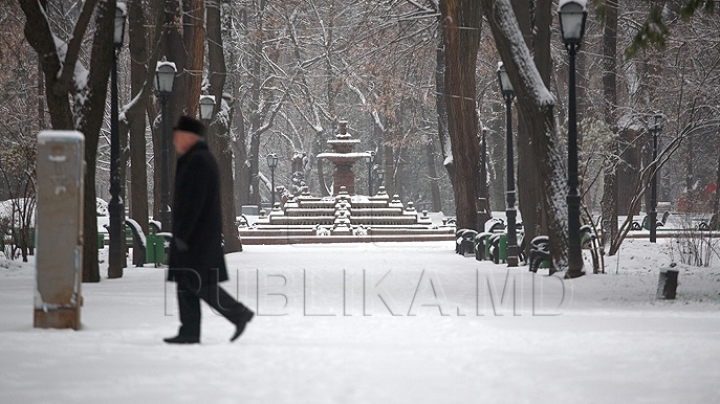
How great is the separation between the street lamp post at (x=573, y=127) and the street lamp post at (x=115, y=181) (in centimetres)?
659

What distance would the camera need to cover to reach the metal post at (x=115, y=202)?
16.9m

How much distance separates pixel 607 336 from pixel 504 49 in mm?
8430

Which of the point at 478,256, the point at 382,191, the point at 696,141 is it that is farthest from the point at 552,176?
the point at 696,141

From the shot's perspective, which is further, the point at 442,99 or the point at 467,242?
the point at 442,99

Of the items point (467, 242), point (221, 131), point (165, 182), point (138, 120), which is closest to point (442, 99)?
point (467, 242)

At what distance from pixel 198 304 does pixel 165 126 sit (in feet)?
43.1

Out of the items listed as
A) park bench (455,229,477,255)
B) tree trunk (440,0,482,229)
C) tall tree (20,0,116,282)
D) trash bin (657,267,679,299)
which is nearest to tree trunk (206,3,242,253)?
tree trunk (440,0,482,229)

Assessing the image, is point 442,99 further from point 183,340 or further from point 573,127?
point 183,340

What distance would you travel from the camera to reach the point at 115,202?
17234mm

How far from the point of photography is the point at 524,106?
56.9 feet

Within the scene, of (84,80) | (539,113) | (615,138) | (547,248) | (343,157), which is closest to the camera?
(84,80)

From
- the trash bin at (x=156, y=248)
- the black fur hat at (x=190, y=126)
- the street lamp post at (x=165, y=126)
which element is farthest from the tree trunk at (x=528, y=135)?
the black fur hat at (x=190, y=126)

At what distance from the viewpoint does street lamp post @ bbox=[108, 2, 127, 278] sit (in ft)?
54.4

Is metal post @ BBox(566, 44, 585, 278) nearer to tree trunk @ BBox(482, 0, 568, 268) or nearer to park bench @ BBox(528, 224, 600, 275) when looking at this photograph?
tree trunk @ BBox(482, 0, 568, 268)
